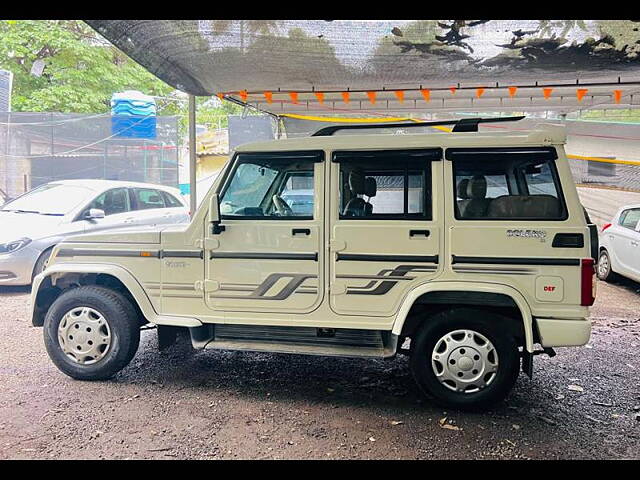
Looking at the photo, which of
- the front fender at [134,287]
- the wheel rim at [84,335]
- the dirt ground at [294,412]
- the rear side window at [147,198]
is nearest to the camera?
the dirt ground at [294,412]

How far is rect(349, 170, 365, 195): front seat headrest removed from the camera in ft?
12.8

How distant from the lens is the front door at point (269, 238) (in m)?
3.90

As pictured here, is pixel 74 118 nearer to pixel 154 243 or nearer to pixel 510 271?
pixel 154 243

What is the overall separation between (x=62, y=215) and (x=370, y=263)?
18.7ft

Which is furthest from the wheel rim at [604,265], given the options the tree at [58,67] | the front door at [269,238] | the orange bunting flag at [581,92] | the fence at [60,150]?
the tree at [58,67]

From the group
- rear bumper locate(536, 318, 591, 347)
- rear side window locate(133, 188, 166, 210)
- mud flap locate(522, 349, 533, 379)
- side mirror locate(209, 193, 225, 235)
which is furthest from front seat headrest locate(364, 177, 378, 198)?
rear side window locate(133, 188, 166, 210)

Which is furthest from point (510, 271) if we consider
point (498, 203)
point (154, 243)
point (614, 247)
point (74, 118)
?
point (74, 118)

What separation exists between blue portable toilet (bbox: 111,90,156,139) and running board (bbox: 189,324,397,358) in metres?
8.49

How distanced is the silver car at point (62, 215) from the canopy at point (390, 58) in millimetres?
3116

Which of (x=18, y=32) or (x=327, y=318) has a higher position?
(x=18, y=32)

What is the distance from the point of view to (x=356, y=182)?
391 cm

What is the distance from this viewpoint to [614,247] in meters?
8.27

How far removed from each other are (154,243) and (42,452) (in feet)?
5.45

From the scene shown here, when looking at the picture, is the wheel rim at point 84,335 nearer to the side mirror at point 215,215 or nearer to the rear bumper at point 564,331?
the side mirror at point 215,215
